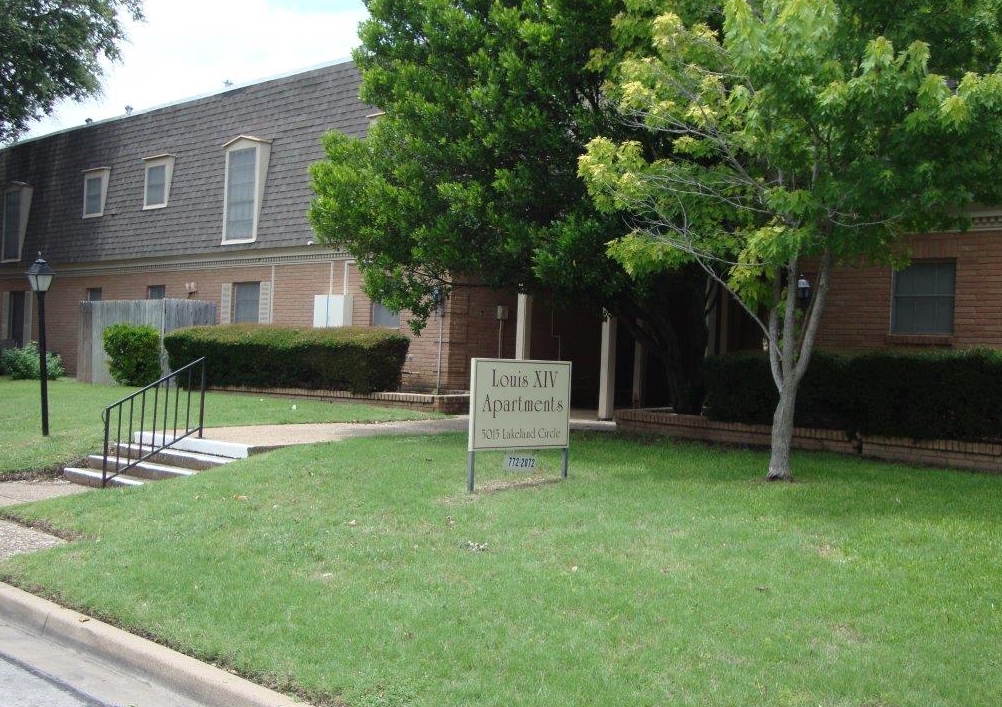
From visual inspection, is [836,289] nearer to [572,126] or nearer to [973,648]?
[572,126]

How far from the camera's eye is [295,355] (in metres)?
20.0

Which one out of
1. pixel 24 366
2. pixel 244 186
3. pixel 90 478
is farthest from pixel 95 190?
pixel 90 478

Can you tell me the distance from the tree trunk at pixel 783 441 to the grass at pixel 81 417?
820 cm

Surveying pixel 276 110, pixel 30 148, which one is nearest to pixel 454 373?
pixel 276 110

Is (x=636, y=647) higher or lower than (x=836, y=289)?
lower

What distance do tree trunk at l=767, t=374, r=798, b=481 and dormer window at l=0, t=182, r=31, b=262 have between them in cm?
2892

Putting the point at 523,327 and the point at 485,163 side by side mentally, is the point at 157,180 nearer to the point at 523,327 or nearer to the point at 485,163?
the point at 523,327

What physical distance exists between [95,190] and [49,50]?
13.8ft

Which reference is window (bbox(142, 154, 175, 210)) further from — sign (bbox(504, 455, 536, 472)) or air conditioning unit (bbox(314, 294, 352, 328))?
sign (bbox(504, 455, 536, 472))

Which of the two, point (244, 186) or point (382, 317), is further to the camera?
point (244, 186)

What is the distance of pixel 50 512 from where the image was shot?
10.2m

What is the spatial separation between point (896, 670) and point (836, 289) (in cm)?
1061

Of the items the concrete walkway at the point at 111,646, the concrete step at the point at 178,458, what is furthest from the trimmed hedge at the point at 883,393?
the concrete walkway at the point at 111,646

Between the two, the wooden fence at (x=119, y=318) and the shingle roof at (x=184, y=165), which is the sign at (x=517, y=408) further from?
the wooden fence at (x=119, y=318)
